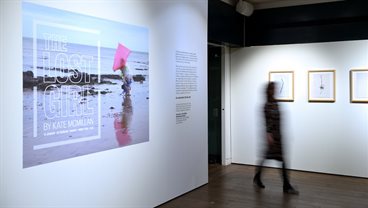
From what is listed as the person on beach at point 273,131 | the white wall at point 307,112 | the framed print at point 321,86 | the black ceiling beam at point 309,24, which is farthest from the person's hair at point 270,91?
the black ceiling beam at point 309,24

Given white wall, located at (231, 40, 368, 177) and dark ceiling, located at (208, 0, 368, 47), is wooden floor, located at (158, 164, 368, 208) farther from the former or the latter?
dark ceiling, located at (208, 0, 368, 47)

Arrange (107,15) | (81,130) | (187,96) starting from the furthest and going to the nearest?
(187,96), (107,15), (81,130)

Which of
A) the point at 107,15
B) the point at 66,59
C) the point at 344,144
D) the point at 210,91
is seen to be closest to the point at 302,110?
the point at 344,144

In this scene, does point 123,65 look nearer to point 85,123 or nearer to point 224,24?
point 85,123

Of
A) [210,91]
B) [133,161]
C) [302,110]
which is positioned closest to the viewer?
[133,161]

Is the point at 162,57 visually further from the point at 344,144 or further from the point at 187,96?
the point at 344,144

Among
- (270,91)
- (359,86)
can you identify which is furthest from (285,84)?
(270,91)

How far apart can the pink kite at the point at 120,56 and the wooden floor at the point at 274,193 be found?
80.3 inches

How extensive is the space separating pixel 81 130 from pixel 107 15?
4.33 ft

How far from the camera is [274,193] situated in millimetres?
5824

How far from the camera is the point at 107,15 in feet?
14.0

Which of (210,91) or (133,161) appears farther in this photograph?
(210,91)

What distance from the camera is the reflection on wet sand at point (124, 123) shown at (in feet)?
14.6

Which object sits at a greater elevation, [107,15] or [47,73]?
[107,15]
